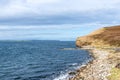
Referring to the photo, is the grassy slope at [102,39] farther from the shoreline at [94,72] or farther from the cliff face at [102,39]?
the shoreline at [94,72]

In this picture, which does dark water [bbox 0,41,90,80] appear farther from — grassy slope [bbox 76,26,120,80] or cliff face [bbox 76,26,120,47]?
cliff face [bbox 76,26,120,47]

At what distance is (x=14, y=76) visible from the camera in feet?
140

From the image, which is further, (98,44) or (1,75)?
(98,44)

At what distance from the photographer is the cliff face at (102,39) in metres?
106

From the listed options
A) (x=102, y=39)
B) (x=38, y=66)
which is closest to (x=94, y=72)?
(x=38, y=66)

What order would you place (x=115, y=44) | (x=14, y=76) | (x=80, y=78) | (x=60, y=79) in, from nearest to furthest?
1. (x=80, y=78)
2. (x=60, y=79)
3. (x=14, y=76)
4. (x=115, y=44)

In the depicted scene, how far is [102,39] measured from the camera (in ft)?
360

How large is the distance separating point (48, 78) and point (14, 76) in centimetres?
586

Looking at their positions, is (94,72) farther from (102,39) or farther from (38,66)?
(102,39)

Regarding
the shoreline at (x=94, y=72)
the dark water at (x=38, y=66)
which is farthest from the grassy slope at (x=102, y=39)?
the shoreline at (x=94, y=72)

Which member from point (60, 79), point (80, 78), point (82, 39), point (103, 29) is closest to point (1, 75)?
point (60, 79)

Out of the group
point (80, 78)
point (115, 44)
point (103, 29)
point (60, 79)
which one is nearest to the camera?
point (80, 78)

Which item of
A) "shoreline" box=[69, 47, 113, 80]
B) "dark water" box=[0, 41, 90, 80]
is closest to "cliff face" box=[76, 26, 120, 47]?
"dark water" box=[0, 41, 90, 80]

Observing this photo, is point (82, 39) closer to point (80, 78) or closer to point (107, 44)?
point (107, 44)
